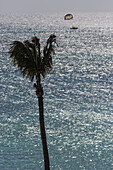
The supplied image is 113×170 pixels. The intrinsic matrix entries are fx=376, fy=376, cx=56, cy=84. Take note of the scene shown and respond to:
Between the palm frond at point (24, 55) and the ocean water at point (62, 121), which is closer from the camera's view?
the palm frond at point (24, 55)

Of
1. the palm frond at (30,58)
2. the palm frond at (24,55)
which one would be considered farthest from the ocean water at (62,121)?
the palm frond at (24,55)

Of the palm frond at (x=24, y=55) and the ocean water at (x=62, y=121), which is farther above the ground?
the palm frond at (x=24, y=55)

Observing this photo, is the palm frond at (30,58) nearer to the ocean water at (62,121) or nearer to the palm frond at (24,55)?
the palm frond at (24,55)

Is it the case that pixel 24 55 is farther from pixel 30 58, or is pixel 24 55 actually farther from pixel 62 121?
pixel 62 121

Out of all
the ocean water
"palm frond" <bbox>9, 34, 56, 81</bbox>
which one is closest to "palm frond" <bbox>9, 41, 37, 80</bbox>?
"palm frond" <bbox>9, 34, 56, 81</bbox>

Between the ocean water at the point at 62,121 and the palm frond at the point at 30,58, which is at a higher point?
the palm frond at the point at 30,58

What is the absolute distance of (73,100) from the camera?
8519 cm

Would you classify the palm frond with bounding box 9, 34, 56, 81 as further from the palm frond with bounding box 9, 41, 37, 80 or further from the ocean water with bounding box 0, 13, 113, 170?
the ocean water with bounding box 0, 13, 113, 170

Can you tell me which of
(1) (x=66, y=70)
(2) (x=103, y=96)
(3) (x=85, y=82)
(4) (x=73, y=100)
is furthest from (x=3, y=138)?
(1) (x=66, y=70)

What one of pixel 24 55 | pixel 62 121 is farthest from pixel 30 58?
pixel 62 121

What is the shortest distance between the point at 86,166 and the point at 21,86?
165ft

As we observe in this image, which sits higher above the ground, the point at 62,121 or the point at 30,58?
the point at 30,58

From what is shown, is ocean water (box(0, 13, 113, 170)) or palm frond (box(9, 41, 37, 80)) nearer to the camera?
palm frond (box(9, 41, 37, 80))

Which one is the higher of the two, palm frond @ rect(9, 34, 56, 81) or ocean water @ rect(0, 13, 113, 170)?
palm frond @ rect(9, 34, 56, 81)
